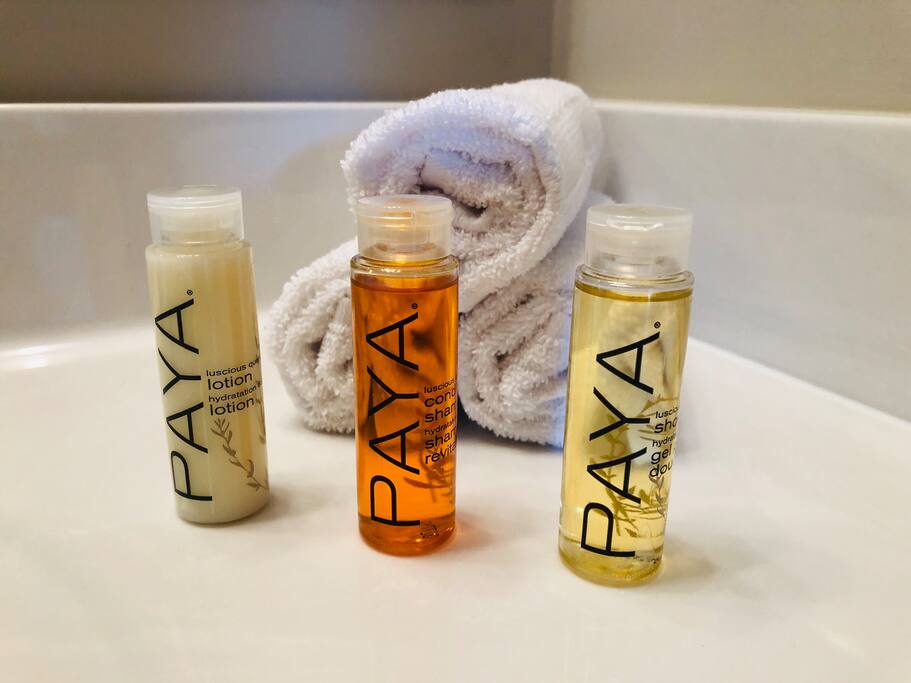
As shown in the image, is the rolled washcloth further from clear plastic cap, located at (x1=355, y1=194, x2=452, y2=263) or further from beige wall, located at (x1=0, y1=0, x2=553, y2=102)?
beige wall, located at (x1=0, y1=0, x2=553, y2=102)

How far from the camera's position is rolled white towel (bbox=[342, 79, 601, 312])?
416 millimetres

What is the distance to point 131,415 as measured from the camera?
520 millimetres

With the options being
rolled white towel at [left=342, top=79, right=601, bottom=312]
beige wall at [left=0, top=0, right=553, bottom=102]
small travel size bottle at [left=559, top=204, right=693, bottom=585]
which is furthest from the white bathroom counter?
beige wall at [left=0, top=0, right=553, bottom=102]

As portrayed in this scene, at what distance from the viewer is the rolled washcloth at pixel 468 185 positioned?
417 millimetres

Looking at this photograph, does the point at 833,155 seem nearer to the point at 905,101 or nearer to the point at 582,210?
the point at 905,101

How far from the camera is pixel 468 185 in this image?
0.44 metres

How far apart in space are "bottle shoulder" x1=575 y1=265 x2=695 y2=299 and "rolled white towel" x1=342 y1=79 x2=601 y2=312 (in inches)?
3.6

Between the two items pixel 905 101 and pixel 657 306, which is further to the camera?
pixel 905 101

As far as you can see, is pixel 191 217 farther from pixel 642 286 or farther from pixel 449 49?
pixel 449 49

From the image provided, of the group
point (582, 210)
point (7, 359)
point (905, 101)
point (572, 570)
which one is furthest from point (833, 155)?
point (7, 359)

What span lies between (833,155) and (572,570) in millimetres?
318

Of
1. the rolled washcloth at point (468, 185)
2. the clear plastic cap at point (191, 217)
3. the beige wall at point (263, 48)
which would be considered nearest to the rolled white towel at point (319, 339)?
the rolled washcloth at point (468, 185)

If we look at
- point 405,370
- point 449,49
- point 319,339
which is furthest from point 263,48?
point 405,370

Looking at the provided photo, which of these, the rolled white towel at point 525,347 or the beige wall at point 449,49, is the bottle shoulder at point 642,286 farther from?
the beige wall at point 449,49
